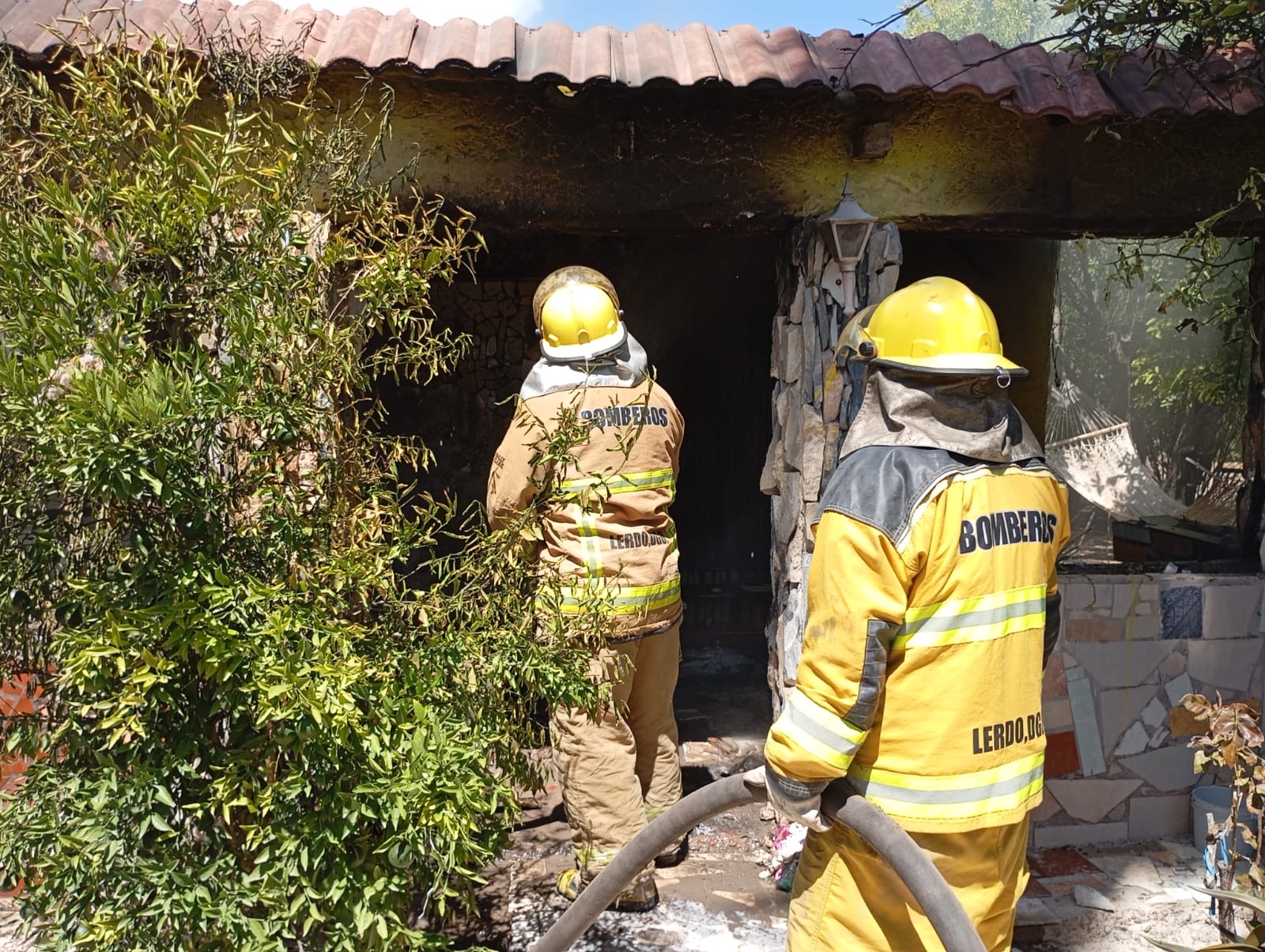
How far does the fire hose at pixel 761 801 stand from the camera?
1.93 meters

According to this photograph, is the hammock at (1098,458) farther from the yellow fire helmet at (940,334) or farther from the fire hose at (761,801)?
the fire hose at (761,801)

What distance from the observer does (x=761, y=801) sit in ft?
7.97

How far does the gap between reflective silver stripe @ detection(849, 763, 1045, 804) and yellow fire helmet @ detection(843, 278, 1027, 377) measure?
1.00 metres

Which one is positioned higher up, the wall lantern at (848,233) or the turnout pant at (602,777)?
the wall lantern at (848,233)

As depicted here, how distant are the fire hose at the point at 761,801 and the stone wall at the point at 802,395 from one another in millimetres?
1827

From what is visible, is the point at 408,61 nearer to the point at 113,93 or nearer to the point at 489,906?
the point at 113,93

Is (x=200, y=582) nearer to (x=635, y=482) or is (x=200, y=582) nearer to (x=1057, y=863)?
(x=635, y=482)

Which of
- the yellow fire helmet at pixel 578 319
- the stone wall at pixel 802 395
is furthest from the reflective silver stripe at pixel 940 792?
the yellow fire helmet at pixel 578 319

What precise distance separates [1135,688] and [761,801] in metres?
2.88

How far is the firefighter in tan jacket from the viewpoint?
3689 mm

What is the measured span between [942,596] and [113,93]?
6.94 feet

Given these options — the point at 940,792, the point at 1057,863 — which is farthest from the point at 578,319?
the point at 1057,863

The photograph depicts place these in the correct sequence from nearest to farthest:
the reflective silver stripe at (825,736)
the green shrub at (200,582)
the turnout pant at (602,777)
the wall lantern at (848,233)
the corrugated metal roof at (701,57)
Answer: the green shrub at (200,582) < the reflective silver stripe at (825,736) < the corrugated metal roof at (701,57) < the turnout pant at (602,777) < the wall lantern at (848,233)

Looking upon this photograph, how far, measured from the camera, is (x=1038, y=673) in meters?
2.43
